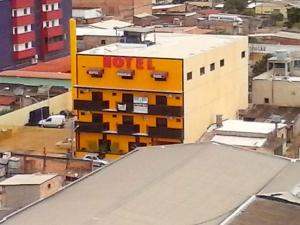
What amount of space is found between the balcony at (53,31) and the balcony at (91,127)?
6.61 metres

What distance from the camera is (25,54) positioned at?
16.4m

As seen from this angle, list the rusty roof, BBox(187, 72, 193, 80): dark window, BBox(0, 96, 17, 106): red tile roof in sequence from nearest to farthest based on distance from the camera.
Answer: the rusty roof
BBox(187, 72, 193, 80): dark window
BBox(0, 96, 17, 106): red tile roof

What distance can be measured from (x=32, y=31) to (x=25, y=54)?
0.52 m

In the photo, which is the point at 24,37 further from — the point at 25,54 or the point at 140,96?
the point at 140,96

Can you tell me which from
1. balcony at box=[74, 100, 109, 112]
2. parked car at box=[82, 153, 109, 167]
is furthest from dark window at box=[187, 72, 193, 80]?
parked car at box=[82, 153, 109, 167]

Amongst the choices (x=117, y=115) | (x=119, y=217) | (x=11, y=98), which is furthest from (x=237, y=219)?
(x=11, y=98)

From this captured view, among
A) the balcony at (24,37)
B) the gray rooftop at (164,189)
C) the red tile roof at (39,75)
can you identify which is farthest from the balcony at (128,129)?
the balcony at (24,37)

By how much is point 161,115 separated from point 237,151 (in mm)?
2522

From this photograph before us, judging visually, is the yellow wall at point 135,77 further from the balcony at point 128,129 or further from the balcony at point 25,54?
the balcony at point 25,54

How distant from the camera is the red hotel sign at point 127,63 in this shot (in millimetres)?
10305

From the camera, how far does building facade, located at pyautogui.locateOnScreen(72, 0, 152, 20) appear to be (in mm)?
23188

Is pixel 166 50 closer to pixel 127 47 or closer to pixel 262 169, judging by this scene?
pixel 127 47

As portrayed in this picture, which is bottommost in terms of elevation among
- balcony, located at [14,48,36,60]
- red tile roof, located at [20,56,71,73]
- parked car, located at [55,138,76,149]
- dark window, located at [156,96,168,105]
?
parked car, located at [55,138,76,149]

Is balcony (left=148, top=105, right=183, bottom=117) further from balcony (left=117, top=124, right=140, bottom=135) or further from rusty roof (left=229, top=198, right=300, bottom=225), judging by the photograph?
rusty roof (left=229, top=198, right=300, bottom=225)
